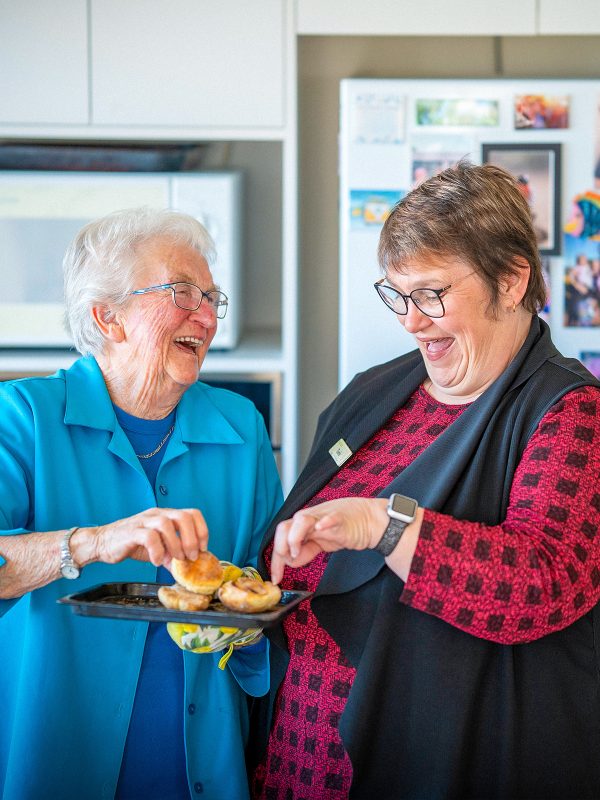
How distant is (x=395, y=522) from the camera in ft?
3.63

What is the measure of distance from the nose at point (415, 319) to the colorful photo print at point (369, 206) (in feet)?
2.58

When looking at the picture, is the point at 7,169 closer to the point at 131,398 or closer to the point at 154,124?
the point at 154,124

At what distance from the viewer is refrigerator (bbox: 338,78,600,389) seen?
2.06 metres

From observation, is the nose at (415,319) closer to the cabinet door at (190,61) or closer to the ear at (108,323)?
the ear at (108,323)

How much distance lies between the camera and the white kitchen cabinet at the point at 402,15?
211cm

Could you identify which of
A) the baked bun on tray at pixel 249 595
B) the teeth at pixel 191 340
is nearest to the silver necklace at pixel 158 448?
the teeth at pixel 191 340

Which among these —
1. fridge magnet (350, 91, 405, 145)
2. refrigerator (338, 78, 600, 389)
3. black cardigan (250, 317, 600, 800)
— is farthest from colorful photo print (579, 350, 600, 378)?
black cardigan (250, 317, 600, 800)

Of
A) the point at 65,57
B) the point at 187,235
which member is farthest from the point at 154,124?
the point at 187,235

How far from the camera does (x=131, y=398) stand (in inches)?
57.2

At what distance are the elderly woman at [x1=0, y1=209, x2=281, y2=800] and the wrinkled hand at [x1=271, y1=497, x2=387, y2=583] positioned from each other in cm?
24

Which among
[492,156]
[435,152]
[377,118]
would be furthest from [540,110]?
[377,118]

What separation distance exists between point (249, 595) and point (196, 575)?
0.26 feet

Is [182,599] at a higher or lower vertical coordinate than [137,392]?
lower

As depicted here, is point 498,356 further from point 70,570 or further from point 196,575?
point 70,570
